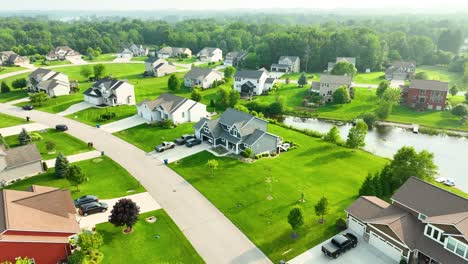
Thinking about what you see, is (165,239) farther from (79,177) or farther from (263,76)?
(263,76)

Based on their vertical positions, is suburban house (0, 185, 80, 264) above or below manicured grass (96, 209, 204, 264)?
above

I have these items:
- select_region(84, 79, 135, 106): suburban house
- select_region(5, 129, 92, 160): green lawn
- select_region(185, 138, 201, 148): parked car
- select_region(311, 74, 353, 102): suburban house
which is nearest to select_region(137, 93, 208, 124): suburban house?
select_region(185, 138, 201, 148): parked car

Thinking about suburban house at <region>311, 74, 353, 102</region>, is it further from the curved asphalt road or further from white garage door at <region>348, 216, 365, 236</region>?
white garage door at <region>348, 216, 365, 236</region>

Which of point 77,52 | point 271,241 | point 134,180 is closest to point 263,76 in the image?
point 134,180

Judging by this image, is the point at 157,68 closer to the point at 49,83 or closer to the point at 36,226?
the point at 49,83

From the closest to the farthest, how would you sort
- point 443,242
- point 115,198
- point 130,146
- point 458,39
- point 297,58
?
point 443,242, point 115,198, point 130,146, point 297,58, point 458,39

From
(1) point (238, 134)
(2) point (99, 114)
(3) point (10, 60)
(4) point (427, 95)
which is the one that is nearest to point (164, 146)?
(1) point (238, 134)

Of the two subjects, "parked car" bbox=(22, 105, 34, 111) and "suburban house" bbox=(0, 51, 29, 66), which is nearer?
"parked car" bbox=(22, 105, 34, 111)
